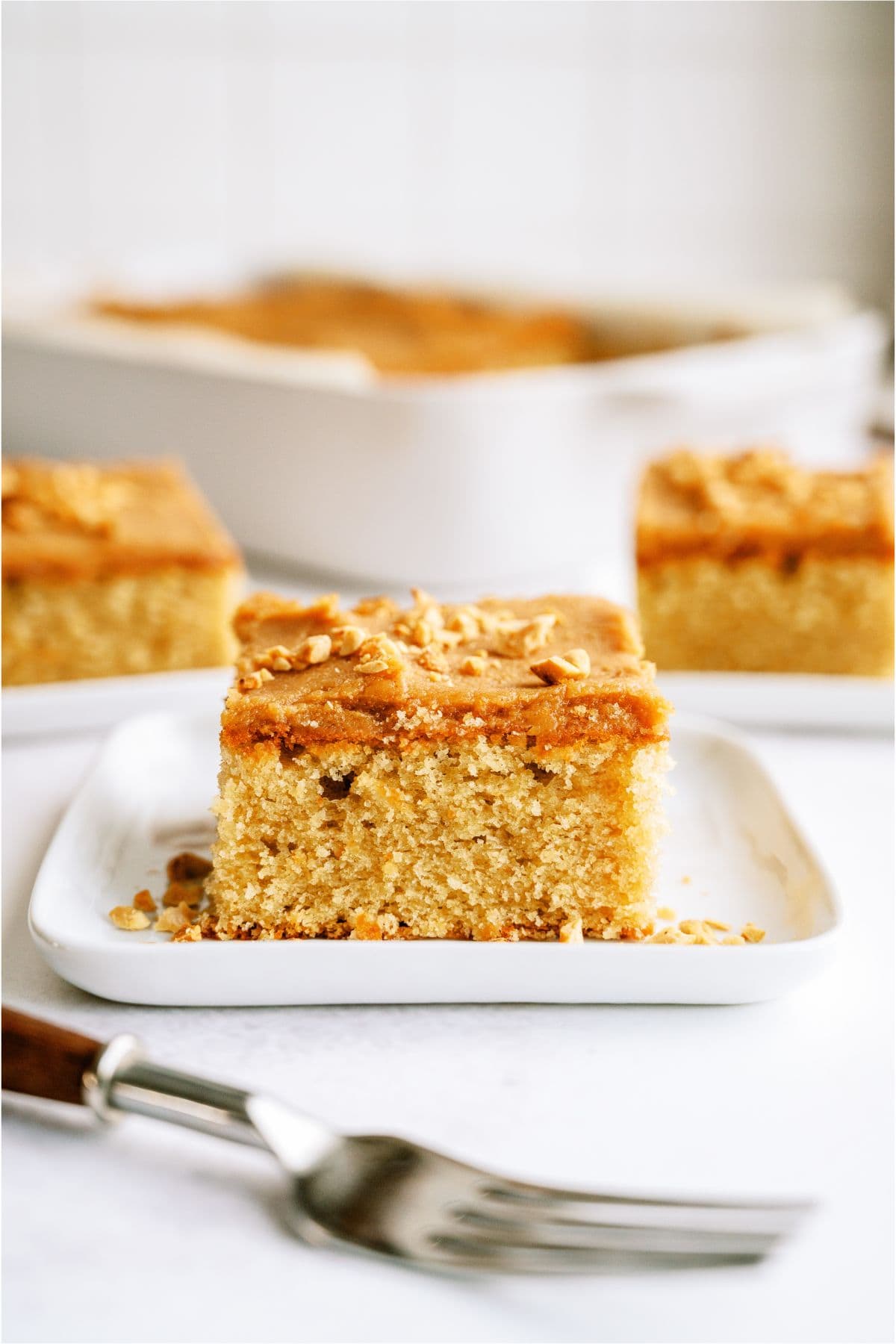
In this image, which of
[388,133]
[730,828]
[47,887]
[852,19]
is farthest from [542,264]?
[47,887]

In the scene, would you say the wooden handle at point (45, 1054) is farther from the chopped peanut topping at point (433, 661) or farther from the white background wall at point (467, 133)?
the white background wall at point (467, 133)

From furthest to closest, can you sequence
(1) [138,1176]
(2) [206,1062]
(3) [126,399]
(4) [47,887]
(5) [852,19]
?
(5) [852,19], (3) [126,399], (4) [47,887], (2) [206,1062], (1) [138,1176]

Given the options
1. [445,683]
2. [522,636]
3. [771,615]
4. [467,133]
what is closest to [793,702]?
[771,615]

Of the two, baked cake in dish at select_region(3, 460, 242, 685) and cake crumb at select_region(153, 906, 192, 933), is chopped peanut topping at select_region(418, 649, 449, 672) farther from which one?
baked cake in dish at select_region(3, 460, 242, 685)

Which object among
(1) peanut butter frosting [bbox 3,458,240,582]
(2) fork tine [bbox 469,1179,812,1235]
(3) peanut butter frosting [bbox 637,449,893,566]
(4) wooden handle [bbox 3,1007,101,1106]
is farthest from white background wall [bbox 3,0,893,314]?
(2) fork tine [bbox 469,1179,812,1235]

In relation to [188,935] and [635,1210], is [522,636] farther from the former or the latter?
[635,1210]

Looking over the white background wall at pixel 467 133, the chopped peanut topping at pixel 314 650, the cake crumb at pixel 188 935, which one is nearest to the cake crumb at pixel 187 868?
the cake crumb at pixel 188 935

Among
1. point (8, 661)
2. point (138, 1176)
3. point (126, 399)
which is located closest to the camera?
point (138, 1176)

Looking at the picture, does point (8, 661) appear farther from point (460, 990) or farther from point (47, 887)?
point (460, 990)

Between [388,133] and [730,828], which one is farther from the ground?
[388,133]
